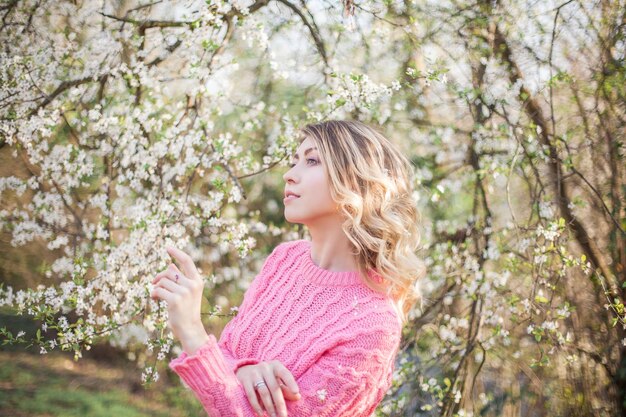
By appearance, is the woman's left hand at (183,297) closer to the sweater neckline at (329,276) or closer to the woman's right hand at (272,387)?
the woman's right hand at (272,387)

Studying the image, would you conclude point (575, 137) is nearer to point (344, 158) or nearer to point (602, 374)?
point (602, 374)

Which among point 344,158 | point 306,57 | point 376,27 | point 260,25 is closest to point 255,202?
point 306,57

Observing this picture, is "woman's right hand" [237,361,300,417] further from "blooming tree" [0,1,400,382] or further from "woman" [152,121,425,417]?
"blooming tree" [0,1,400,382]

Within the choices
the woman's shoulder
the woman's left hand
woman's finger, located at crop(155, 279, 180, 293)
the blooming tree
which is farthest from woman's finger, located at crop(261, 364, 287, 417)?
the blooming tree

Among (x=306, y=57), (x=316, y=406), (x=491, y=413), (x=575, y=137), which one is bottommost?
(x=491, y=413)

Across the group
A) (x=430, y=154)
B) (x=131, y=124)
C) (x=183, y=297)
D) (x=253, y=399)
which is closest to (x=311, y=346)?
(x=253, y=399)

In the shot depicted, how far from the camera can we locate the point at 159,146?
313cm

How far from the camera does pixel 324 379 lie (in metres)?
1.47

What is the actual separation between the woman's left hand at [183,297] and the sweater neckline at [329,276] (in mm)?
393

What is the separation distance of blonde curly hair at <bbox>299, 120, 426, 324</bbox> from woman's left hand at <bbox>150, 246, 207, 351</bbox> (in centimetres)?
43

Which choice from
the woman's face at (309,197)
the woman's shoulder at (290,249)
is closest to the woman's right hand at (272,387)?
the woman's face at (309,197)

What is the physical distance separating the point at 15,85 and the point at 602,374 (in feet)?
11.0

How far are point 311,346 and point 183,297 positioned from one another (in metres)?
0.36

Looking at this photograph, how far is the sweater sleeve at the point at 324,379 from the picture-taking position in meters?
1.39
